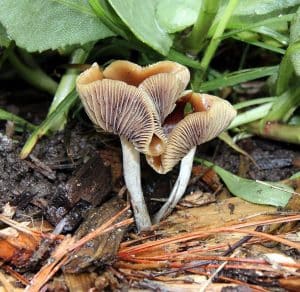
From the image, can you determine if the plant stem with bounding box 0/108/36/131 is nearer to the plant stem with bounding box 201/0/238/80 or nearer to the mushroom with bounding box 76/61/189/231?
the mushroom with bounding box 76/61/189/231

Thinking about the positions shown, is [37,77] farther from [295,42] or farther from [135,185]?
[295,42]

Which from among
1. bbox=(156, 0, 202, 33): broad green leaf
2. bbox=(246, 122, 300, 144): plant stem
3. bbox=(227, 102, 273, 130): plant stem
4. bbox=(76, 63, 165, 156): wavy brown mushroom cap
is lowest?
bbox=(246, 122, 300, 144): plant stem

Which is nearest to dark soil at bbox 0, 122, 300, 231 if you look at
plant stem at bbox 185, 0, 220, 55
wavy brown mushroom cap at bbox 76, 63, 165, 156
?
wavy brown mushroom cap at bbox 76, 63, 165, 156

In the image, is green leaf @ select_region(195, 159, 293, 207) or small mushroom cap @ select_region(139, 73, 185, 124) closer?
small mushroom cap @ select_region(139, 73, 185, 124)

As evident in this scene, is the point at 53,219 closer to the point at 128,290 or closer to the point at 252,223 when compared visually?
the point at 128,290

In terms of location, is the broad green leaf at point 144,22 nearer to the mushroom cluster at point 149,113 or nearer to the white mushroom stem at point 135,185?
the mushroom cluster at point 149,113

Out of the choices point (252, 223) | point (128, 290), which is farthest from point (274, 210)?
point (128, 290)

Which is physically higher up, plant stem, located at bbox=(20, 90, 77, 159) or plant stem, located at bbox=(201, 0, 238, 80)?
plant stem, located at bbox=(201, 0, 238, 80)
